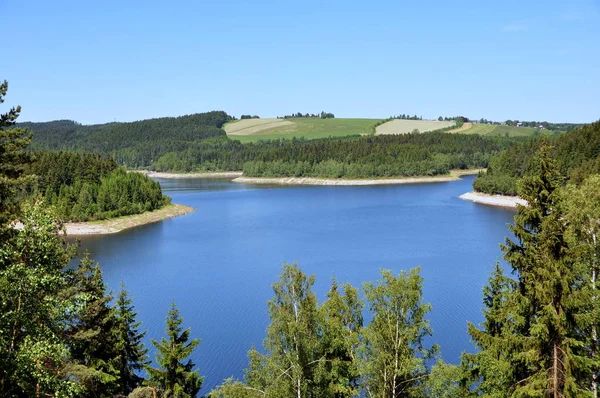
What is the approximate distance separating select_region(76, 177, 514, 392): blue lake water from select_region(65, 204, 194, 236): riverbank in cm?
210

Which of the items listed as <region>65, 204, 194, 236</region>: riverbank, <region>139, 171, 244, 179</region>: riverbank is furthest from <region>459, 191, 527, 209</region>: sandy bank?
<region>139, 171, 244, 179</region>: riverbank

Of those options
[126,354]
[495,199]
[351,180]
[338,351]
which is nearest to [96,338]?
[126,354]

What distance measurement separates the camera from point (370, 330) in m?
12.7

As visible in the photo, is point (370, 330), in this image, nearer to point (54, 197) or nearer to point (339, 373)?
point (339, 373)

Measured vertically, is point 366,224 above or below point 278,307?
below

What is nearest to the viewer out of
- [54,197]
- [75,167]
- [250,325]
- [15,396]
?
[15,396]

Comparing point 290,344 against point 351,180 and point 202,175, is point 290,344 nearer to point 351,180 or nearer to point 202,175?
point 351,180

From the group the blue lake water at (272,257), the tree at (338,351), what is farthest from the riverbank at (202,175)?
the tree at (338,351)

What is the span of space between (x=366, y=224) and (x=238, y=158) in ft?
376

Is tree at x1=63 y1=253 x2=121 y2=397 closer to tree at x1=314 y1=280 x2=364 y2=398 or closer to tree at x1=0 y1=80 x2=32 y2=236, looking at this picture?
tree at x1=0 y1=80 x2=32 y2=236

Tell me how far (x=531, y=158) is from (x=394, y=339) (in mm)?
74100

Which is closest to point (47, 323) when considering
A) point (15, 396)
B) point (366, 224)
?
point (15, 396)

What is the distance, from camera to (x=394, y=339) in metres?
12.5

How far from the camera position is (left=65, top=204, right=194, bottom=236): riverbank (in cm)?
6356
